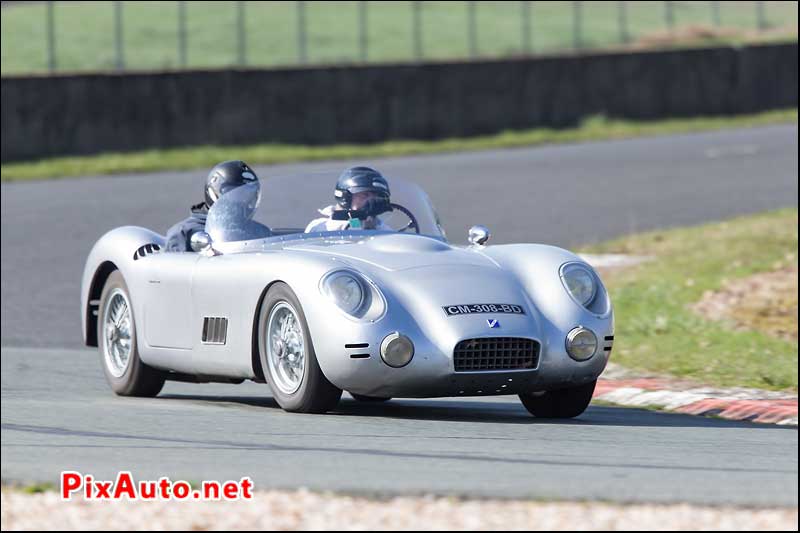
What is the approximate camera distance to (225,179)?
33.6 ft

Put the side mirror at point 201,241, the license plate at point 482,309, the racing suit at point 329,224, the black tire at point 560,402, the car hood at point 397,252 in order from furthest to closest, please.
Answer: the racing suit at point 329,224
the side mirror at point 201,241
the black tire at point 560,402
the car hood at point 397,252
the license plate at point 482,309

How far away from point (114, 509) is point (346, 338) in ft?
9.18

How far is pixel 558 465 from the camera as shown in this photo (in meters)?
6.45

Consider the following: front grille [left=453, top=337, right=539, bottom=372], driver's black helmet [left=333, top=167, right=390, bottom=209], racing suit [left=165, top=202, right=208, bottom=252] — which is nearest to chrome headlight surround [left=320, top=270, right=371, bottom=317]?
front grille [left=453, top=337, right=539, bottom=372]

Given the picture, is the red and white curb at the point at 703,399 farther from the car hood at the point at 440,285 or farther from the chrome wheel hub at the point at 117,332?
the chrome wheel hub at the point at 117,332

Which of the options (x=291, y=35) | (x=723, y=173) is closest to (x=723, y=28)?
(x=291, y=35)

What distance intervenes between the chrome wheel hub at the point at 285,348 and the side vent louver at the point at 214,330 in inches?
19.0

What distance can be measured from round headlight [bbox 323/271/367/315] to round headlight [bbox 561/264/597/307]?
1117mm

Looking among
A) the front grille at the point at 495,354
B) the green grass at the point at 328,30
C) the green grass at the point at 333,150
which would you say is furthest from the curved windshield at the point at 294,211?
the green grass at the point at 328,30

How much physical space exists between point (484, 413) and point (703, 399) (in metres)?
1.44

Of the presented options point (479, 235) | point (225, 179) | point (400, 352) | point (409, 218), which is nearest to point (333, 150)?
point (225, 179)

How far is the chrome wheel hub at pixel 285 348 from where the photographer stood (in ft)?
27.5

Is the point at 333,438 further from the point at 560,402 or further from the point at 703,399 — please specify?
the point at 703,399

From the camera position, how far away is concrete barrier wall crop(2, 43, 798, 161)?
24734 mm
